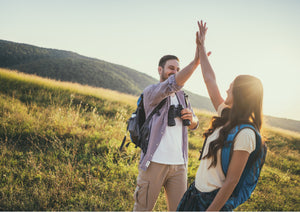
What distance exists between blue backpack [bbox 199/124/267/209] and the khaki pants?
2.78 ft

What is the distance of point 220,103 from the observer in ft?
6.10

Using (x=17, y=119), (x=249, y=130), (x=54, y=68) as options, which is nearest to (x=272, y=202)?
(x=249, y=130)

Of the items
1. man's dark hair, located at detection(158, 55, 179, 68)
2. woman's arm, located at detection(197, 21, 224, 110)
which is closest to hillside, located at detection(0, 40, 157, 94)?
man's dark hair, located at detection(158, 55, 179, 68)

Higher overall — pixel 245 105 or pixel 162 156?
pixel 245 105

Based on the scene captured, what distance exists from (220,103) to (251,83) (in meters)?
0.47

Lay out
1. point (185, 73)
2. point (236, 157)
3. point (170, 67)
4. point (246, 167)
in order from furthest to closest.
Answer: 1. point (170, 67)
2. point (185, 73)
3. point (246, 167)
4. point (236, 157)

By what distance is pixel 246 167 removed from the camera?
4.56 feet

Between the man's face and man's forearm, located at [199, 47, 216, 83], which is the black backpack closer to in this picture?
the man's face

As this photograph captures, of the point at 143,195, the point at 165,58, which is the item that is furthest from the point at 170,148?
the point at 165,58

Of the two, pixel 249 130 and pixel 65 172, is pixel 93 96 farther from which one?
pixel 249 130

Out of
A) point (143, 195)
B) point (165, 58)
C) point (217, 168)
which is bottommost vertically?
point (143, 195)

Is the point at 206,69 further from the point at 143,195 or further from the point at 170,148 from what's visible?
the point at 143,195

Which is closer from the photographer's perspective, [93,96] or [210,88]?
[210,88]

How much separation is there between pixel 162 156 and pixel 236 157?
39.7 inches
